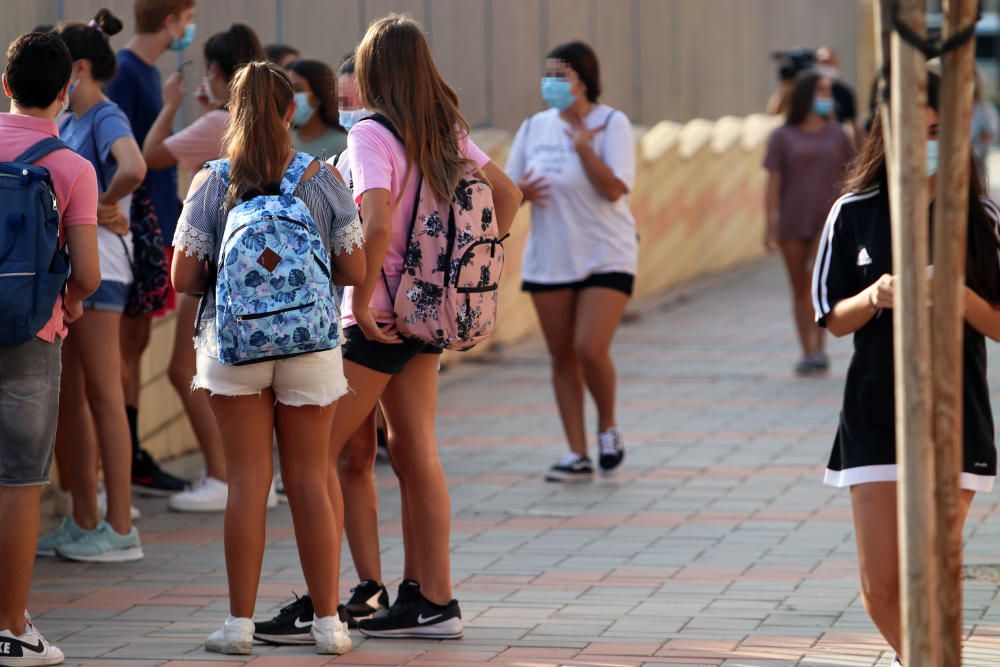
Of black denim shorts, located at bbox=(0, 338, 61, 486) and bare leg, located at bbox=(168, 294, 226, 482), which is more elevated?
black denim shorts, located at bbox=(0, 338, 61, 486)

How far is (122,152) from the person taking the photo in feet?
21.4

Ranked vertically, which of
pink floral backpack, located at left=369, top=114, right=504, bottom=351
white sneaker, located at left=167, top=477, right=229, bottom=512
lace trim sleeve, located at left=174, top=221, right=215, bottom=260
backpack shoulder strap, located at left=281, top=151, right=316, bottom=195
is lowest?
white sneaker, located at left=167, top=477, right=229, bottom=512

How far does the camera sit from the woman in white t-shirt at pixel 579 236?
8234mm

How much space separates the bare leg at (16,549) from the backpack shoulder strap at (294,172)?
117cm

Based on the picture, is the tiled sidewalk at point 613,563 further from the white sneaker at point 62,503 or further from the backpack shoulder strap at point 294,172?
the backpack shoulder strap at point 294,172

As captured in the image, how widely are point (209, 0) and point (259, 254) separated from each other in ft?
15.6

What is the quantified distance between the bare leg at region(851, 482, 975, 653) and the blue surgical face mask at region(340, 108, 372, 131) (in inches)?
83.0

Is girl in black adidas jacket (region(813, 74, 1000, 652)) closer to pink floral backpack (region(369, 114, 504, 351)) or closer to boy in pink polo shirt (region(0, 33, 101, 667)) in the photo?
pink floral backpack (region(369, 114, 504, 351))

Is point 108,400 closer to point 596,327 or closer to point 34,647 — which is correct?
point 34,647

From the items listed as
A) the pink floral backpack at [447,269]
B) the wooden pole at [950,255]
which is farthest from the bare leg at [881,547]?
the pink floral backpack at [447,269]

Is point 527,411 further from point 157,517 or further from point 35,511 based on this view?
point 35,511

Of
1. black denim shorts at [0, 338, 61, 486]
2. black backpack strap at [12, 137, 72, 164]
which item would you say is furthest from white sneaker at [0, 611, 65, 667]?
black backpack strap at [12, 137, 72, 164]

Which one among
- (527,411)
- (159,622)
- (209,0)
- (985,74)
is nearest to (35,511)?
(159,622)

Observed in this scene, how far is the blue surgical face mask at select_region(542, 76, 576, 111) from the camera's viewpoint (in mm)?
8172
